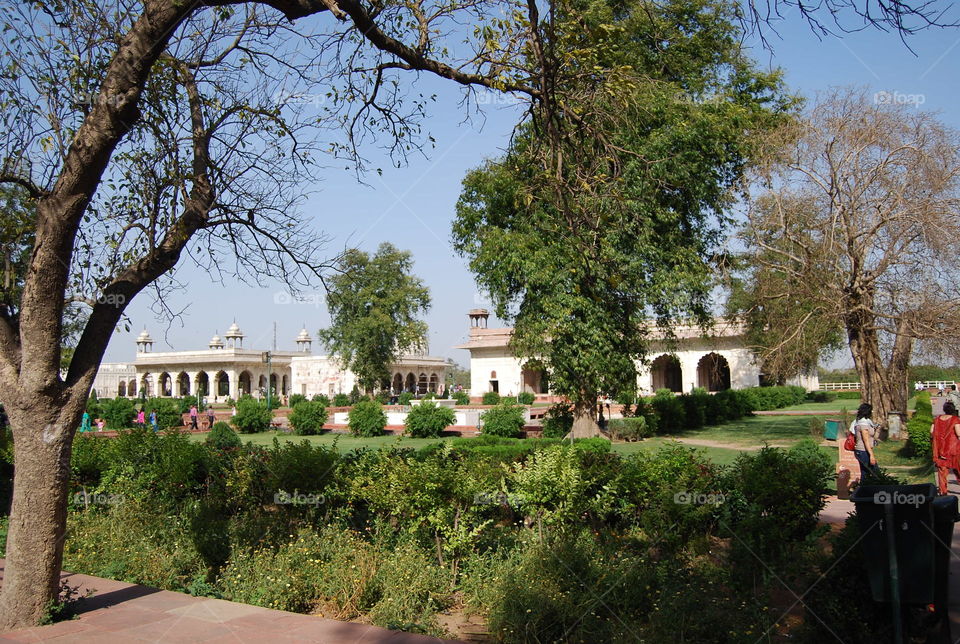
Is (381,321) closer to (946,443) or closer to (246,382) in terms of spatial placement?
(246,382)

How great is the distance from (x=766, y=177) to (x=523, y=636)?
17.0m

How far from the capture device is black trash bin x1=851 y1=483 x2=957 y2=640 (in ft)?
12.7

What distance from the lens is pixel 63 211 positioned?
4.94 meters

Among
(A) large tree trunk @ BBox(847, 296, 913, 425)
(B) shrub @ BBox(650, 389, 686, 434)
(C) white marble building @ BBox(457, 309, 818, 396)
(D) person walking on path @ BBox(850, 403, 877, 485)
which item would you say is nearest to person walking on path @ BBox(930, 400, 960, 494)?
(D) person walking on path @ BBox(850, 403, 877, 485)

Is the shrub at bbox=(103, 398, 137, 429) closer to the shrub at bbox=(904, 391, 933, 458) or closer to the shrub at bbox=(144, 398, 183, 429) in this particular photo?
the shrub at bbox=(144, 398, 183, 429)

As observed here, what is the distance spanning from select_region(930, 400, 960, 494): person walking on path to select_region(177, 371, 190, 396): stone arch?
206ft

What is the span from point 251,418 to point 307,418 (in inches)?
106

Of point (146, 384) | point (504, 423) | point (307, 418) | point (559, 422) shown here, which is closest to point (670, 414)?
point (559, 422)

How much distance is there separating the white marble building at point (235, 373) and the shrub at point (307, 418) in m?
28.3

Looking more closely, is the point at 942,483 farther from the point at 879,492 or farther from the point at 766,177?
the point at 766,177

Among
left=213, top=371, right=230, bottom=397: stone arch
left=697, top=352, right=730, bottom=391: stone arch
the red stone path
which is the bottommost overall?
the red stone path

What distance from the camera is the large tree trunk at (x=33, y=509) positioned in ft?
16.2

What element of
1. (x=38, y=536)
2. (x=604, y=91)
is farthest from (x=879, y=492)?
(x=38, y=536)

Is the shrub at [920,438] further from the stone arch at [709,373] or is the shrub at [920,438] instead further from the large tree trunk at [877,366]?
the stone arch at [709,373]
